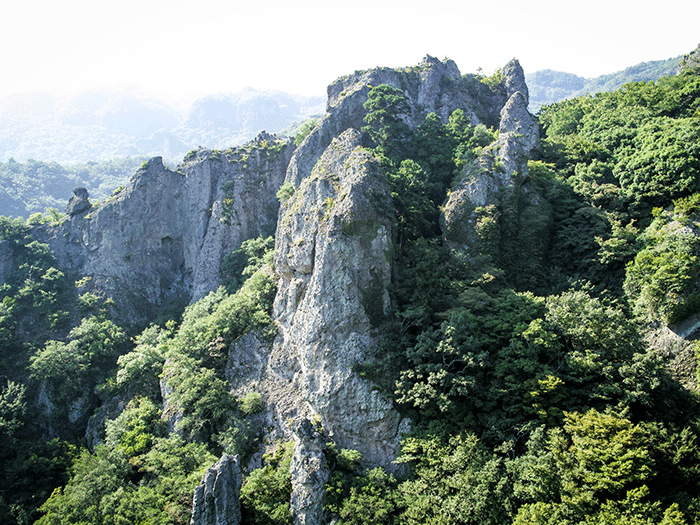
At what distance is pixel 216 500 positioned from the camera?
910 inches

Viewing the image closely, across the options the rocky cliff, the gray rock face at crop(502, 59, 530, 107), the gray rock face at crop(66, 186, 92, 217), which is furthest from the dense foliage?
the gray rock face at crop(66, 186, 92, 217)

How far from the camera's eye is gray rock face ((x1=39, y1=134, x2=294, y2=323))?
177ft

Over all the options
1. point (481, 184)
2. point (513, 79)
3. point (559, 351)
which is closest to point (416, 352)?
point (559, 351)

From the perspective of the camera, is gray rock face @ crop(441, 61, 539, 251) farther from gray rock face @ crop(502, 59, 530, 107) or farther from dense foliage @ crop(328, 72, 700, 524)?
gray rock face @ crop(502, 59, 530, 107)

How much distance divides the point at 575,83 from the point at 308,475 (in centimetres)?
22354

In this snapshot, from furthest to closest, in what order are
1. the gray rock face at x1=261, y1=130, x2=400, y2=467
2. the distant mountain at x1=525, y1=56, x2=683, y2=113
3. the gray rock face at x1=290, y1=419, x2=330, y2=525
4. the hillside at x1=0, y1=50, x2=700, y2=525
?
the distant mountain at x1=525, y1=56, x2=683, y2=113 < the gray rock face at x1=261, y1=130, x2=400, y2=467 < the gray rock face at x1=290, y1=419, x2=330, y2=525 < the hillside at x1=0, y1=50, x2=700, y2=525

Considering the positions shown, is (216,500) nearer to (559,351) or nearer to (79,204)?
(559,351)

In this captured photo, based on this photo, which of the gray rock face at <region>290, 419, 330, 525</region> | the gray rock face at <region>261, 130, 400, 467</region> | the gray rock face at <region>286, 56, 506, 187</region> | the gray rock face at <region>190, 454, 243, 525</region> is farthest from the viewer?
the gray rock face at <region>286, 56, 506, 187</region>

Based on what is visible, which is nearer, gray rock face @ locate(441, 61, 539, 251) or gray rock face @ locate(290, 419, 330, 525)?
gray rock face @ locate(290, 419, 330, 525)

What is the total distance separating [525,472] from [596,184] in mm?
26302

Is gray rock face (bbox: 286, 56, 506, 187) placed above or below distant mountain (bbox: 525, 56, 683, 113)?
below

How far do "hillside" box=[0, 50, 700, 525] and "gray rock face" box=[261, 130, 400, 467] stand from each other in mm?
163

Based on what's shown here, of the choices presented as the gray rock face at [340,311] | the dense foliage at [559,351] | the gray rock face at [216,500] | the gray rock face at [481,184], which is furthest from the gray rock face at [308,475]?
the gray rock face at [481,184]

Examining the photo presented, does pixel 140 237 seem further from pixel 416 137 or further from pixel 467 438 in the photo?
pixel 467 438
